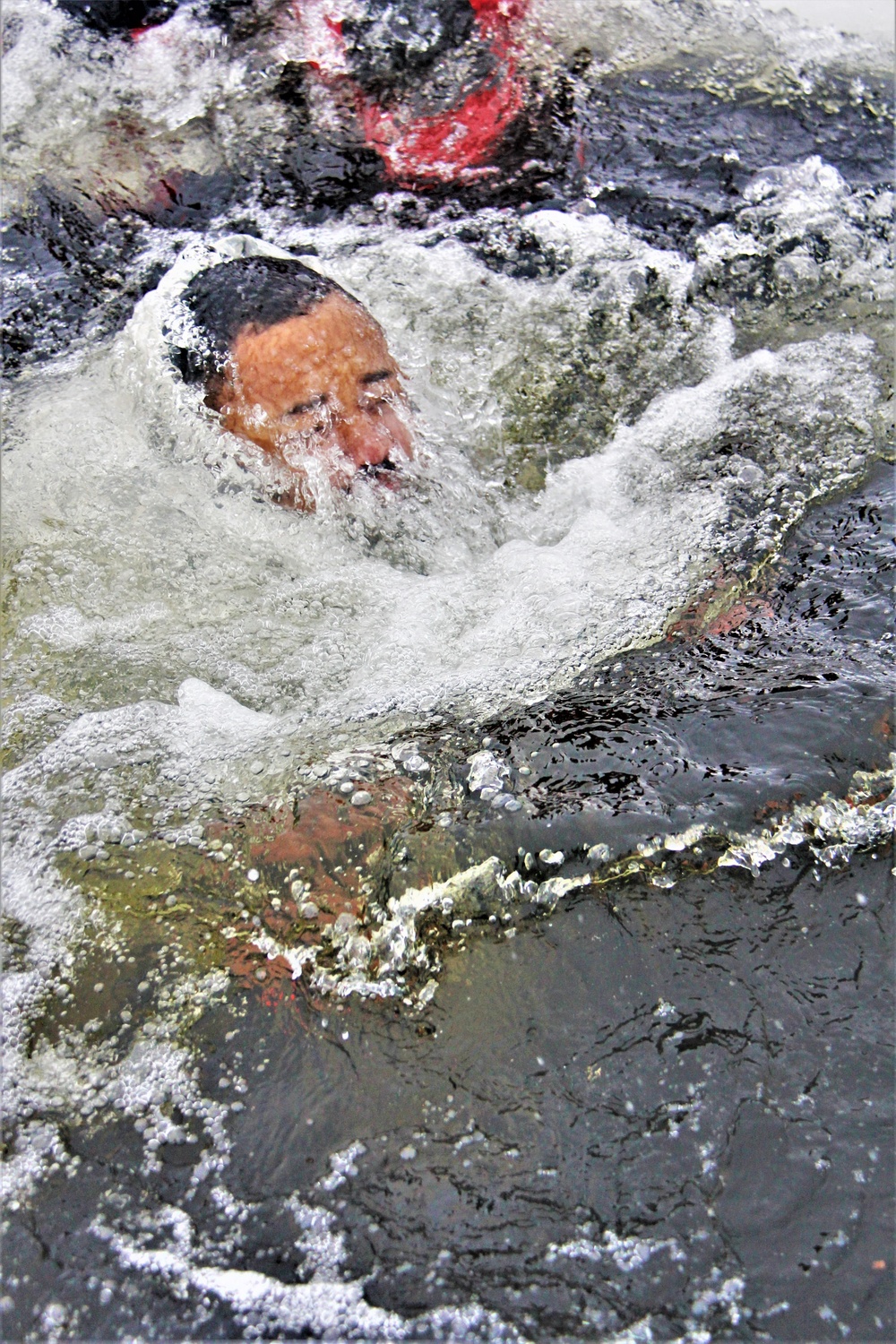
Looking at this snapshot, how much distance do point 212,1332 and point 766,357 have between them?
2.32 m

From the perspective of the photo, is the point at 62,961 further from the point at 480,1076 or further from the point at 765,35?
the point at 765,35

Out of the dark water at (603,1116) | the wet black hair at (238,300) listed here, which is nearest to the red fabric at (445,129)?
the wet black hair at (238,300)

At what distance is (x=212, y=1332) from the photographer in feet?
3.30

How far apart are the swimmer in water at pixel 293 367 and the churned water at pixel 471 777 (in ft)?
0.29

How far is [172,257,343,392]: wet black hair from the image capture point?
187cm

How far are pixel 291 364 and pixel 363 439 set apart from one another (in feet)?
0.68

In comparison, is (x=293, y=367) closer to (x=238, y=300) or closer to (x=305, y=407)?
(x=305, y=407)

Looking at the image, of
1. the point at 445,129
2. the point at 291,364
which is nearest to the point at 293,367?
the point at 291,364

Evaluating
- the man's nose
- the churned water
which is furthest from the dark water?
the man's nose

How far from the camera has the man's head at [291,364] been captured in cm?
185

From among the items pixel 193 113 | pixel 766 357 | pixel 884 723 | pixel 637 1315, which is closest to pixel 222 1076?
pixel 637 1315

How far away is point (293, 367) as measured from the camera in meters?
1.84

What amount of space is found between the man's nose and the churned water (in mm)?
93

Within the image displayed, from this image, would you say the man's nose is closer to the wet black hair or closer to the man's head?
the man's head
